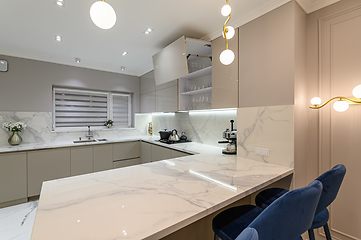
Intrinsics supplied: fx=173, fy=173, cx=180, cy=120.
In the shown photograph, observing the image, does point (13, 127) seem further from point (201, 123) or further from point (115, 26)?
point (201, 123)

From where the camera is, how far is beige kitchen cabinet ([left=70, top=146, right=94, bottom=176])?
2.97m

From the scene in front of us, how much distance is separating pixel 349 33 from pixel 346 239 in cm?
182

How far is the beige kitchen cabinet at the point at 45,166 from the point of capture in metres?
2.66

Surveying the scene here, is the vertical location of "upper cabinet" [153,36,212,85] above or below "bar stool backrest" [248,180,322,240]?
above

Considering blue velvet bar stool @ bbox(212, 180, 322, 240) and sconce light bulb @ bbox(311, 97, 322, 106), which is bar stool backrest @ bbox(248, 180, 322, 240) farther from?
sconce light bulb @ bbox(311, 97, 322, 106)

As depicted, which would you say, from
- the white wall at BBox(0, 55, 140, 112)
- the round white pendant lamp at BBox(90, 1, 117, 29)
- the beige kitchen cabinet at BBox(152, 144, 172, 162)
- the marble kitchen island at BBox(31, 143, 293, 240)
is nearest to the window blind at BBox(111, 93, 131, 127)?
the white wall at BBox(0, 55, 140, 112)

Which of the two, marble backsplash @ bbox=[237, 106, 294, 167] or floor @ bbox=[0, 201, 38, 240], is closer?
marble backsplash @ bbox=[237, 106, 294, 167]

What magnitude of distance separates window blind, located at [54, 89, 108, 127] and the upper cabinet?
1.84 meters

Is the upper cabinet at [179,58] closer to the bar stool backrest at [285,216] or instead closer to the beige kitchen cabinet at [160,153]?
the beige kitchen cabinet at [160,153]

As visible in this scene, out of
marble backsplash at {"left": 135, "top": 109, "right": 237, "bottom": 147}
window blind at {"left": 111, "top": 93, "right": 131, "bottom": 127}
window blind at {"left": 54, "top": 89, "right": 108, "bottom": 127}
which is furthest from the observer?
window blind at {"left": 111, "top": 93, "right": 131, "bottom": 127}

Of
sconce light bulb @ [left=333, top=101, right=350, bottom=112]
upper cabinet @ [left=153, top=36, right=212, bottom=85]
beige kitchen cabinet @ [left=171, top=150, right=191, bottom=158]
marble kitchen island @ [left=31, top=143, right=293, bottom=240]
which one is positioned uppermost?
upper cabinet @ [left=153, top=36, right=212, bottom=85]

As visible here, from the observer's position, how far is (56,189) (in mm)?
1063

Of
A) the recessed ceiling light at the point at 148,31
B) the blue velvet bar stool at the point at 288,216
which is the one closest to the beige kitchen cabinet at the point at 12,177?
the recessed ceiling light at the point at 148,31

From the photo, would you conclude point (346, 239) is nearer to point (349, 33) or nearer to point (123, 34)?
point (349, 33)
